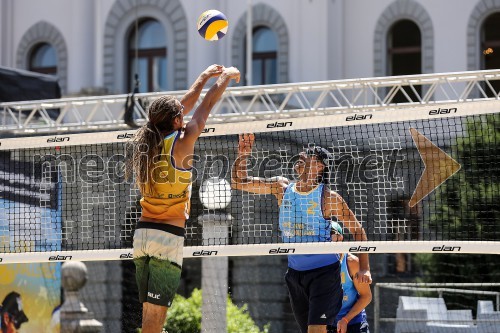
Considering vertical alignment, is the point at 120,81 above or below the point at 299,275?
above

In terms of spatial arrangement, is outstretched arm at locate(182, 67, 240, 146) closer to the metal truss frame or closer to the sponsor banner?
the sponsor banner

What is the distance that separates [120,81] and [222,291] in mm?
14652

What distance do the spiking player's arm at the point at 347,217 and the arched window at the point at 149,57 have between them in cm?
1891

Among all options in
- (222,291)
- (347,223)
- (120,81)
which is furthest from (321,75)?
(347,223)

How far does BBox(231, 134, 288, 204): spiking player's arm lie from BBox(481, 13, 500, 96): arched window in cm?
1723

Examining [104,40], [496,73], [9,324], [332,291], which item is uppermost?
[104,40]

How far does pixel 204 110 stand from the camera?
7.71m

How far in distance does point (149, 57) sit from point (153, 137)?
2099 cm

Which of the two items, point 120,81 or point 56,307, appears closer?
point 56,307

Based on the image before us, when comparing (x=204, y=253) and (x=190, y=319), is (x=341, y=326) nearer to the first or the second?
(x=204, y=253)

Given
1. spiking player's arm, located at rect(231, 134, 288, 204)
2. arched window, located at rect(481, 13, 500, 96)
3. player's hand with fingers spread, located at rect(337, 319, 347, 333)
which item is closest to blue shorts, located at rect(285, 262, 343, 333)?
player's hand with fingers spread, located at rect(337, 319, 347, 333)

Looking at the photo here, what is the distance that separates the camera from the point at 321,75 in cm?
2614

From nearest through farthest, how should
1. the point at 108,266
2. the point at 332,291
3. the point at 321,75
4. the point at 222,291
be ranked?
the point at 332,291 → the point at 222,291 → the point at 108,266 → the point at 321,75

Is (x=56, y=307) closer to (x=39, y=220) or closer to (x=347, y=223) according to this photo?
(x=39, y=220)
